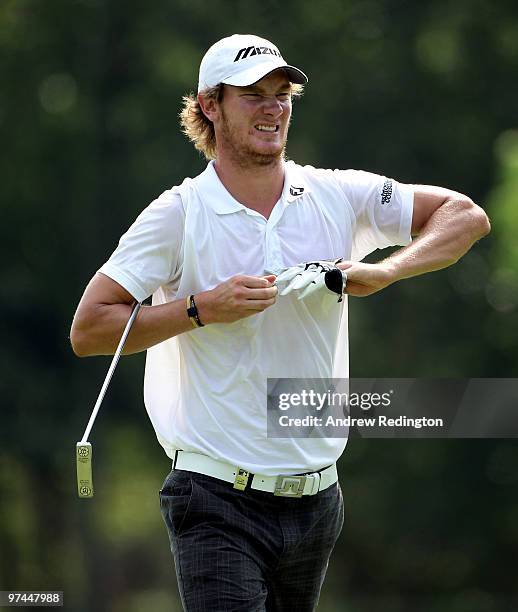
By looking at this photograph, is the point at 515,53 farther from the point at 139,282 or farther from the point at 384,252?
the point at 139,282

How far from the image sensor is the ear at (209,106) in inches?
202

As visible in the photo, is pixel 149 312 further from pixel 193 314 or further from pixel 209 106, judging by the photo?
pixel 209 106

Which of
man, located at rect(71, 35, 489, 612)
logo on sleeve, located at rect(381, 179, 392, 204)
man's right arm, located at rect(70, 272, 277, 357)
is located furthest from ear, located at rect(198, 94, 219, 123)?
man's right arm, located at rect(70, 272, 277, 357)

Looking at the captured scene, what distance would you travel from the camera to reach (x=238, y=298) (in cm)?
458

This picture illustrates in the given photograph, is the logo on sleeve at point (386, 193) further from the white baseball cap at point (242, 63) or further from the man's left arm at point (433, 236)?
the white baseball cap at point (242, 63)

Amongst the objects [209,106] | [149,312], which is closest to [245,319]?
[149,312]

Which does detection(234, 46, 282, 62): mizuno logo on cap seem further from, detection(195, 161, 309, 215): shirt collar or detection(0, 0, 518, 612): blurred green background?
detection(0, 0, 518, 612): blurred green background

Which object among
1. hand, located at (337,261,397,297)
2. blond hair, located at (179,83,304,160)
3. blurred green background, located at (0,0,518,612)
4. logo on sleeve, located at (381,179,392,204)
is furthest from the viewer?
blurred green background, located at (0,0,518,612)

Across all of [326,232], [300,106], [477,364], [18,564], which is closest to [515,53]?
[300,106]

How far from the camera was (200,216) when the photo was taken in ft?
15.8

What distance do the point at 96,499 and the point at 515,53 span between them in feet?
26.9

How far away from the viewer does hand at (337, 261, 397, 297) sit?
4695 mm

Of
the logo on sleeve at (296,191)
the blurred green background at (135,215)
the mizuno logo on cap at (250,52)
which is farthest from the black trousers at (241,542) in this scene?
the blurred green background at (135,215)

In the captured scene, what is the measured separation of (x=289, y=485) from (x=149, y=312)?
0.69m
